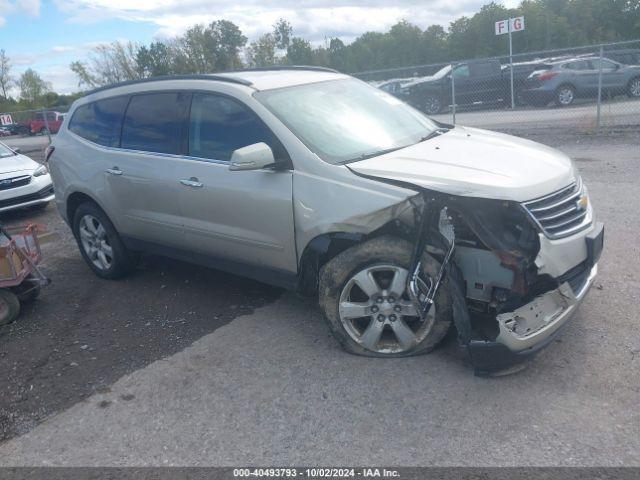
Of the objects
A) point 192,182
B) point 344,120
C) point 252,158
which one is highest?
point 344,120

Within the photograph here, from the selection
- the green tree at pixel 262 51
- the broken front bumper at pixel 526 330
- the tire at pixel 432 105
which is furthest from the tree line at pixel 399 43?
the broken front bumper at pixel 526 330

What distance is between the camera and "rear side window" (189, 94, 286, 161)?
4.24 meters

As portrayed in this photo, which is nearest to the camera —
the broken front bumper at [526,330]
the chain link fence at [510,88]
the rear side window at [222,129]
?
the broken front bumper at [526,330]

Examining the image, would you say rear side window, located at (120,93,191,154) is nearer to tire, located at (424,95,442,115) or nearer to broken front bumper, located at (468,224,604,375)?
broken front bumper, located at (468,224,604,375)

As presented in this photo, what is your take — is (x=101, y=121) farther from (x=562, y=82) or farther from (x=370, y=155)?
(x=562, y=82)

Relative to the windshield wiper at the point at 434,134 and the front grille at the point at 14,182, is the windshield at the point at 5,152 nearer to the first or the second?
the front grille at the point at 14,182

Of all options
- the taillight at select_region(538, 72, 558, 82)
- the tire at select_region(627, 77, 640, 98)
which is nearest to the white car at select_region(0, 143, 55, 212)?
the taillight at select_region(538, 72, 558, 82)

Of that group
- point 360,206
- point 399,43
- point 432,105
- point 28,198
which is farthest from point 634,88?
point 399,43

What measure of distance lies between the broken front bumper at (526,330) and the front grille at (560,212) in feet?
1.06

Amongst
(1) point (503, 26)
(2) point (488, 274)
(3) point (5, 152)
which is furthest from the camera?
(1) point (503, 26)

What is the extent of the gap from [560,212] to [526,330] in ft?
2.54

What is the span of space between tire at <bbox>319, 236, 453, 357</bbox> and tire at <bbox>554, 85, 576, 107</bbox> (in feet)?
50.8

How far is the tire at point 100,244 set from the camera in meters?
5.70

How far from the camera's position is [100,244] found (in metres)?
5.90
